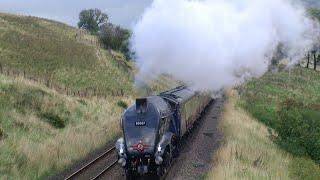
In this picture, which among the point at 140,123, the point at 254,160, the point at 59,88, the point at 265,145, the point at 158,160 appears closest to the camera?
the point at 158,160

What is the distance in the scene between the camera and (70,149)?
26484 mm

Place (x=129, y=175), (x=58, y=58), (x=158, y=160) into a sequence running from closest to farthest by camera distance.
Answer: (x=158, y=160), (x=129, y=175), (x=58, y=58)

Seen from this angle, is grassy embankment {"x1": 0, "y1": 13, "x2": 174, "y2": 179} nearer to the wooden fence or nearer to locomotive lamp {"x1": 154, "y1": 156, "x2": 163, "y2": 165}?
the wooden fence

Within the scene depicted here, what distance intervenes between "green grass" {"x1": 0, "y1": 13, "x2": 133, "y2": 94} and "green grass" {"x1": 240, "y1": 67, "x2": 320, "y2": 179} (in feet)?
49.9

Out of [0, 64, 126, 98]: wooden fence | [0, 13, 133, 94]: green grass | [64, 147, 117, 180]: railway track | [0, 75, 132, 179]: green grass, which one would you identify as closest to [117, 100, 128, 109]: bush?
[0, 75, 132, 179]: green grass

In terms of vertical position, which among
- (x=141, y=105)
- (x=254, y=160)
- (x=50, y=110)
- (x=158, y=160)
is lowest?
(x=254, y=160)

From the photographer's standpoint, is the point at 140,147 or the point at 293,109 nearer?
the point at 140,147

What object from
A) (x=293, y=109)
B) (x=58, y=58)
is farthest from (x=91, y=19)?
(x=293, y=109)

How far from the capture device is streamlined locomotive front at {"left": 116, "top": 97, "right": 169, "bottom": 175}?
760 inches

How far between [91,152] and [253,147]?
835 cm

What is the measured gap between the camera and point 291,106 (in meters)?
48.2

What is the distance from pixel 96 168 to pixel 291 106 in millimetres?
28997

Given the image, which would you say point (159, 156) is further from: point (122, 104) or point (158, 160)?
point (122, 104)

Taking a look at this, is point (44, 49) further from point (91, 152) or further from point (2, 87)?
point (91, 152)
